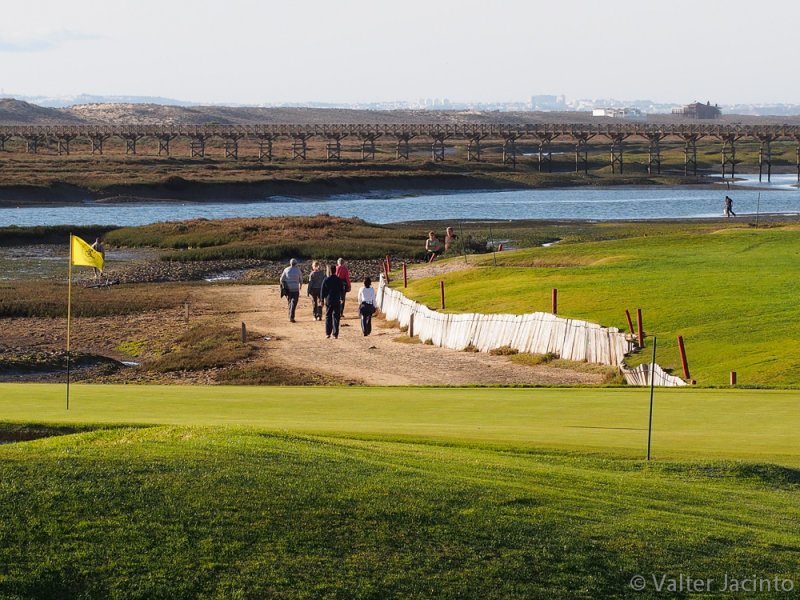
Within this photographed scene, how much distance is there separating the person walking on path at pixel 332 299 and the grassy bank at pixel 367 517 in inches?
652

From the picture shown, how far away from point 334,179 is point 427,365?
8361 cm

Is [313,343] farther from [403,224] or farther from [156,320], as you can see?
[403,224]

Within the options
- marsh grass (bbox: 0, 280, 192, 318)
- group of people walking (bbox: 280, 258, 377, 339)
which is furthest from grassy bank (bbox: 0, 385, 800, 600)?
marsh grass (bbox: 0, 280, 192, 318)

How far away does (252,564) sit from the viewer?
6992 mm

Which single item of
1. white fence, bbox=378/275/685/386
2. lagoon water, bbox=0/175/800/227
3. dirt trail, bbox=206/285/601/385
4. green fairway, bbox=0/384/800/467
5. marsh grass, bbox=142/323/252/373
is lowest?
marsh grass, bbox=142/323/252/373

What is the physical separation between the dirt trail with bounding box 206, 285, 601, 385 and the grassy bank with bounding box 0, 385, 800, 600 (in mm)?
11962

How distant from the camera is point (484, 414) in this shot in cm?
1474

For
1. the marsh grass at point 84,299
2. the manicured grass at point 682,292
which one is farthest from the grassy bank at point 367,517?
the marsh grass at point 84,299

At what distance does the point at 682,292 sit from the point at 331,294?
8.96 m

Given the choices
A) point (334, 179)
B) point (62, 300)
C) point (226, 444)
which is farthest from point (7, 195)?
point (226, 444)

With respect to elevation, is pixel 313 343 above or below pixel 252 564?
below

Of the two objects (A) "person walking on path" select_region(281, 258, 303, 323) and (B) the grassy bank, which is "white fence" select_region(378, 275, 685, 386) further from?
(B) the grassy bank

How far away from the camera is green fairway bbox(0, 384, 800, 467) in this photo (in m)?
12.1

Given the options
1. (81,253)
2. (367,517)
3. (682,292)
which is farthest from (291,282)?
(367,517)
